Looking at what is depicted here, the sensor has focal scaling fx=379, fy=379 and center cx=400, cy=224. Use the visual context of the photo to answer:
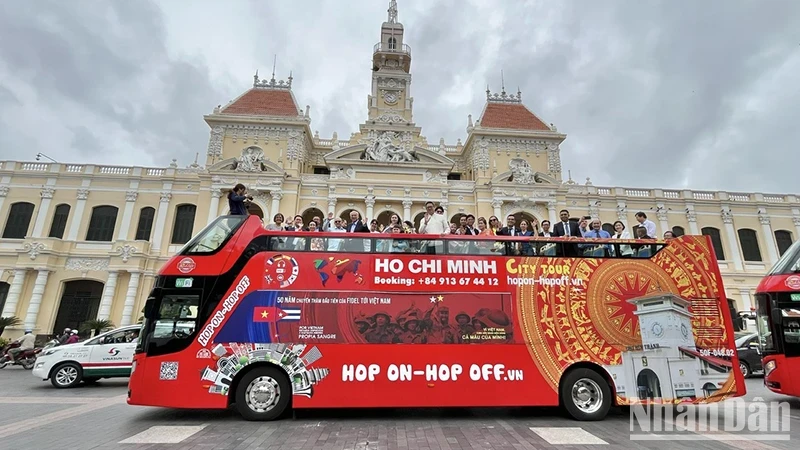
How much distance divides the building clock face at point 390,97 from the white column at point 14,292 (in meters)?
27.4

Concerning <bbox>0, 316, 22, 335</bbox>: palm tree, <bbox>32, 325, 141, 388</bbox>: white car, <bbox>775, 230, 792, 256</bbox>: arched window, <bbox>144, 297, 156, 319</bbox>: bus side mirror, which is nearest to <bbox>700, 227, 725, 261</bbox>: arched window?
<bbox>775, 230, 792, 256</bbox>: arched window

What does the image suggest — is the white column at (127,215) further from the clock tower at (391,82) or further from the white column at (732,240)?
the white column at (732,240)

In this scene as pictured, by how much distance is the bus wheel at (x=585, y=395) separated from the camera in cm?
674

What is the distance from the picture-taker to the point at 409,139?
3030 cm

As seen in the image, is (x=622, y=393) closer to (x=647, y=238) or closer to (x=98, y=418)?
(x=647, y=238)

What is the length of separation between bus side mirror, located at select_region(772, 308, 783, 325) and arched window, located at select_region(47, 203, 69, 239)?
3444cm

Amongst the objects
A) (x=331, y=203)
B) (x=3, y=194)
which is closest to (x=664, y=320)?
(x=331, y=203)

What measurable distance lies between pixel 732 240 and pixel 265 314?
33715mm

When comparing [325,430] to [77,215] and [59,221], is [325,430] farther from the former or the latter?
[59,221]

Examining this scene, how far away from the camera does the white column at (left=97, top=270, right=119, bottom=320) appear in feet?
72.4

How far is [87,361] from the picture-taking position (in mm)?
11078

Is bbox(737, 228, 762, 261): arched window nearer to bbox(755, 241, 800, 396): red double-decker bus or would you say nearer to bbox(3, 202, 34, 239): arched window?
bbox(755, 241, 800, 396): red double-decker bus

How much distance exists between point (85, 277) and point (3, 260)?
506 centimetres

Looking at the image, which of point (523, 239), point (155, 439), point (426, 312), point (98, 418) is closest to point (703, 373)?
point (523, 239)
